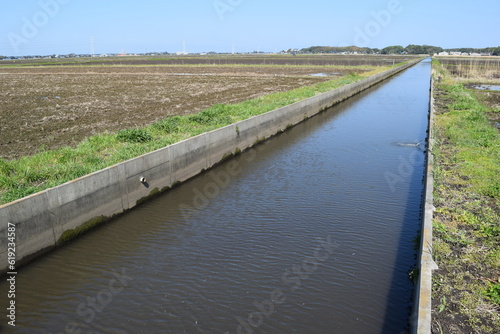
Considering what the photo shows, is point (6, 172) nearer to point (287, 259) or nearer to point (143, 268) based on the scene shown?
point (143, 268)

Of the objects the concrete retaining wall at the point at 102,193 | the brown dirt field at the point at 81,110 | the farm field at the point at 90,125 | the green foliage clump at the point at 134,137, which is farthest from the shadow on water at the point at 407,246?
the brown dirt field at the point at 81,110

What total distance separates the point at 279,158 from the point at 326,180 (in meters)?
3.21

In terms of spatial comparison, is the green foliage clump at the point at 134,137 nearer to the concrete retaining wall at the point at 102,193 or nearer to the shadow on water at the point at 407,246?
the concrete retaining wall at the point at 102,193

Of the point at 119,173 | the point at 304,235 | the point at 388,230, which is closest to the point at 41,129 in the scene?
the point at 119,173

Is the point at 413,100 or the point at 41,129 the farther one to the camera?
the point at 413,100

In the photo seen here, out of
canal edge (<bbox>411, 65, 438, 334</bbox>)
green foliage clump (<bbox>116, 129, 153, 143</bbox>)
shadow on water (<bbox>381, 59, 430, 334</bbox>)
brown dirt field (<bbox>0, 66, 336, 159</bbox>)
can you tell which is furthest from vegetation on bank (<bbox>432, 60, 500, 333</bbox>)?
brown dirt field (<bbox>0, 66, 336, 159</bbox>)

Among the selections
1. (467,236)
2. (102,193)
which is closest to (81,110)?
(102,193)

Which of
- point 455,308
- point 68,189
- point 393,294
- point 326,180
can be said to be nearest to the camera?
point 455,308

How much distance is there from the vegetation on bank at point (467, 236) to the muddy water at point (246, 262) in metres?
0.75

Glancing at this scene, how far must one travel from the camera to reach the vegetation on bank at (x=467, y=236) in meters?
5.32

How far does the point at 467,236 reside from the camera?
7355mm

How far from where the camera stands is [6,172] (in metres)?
9.92

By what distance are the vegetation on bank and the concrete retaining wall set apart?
22.7ft

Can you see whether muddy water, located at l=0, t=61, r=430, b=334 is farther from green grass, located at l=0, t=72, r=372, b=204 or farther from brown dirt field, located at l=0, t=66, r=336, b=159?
brown dirt field, located at l=0, t=66, r=336, b=159
